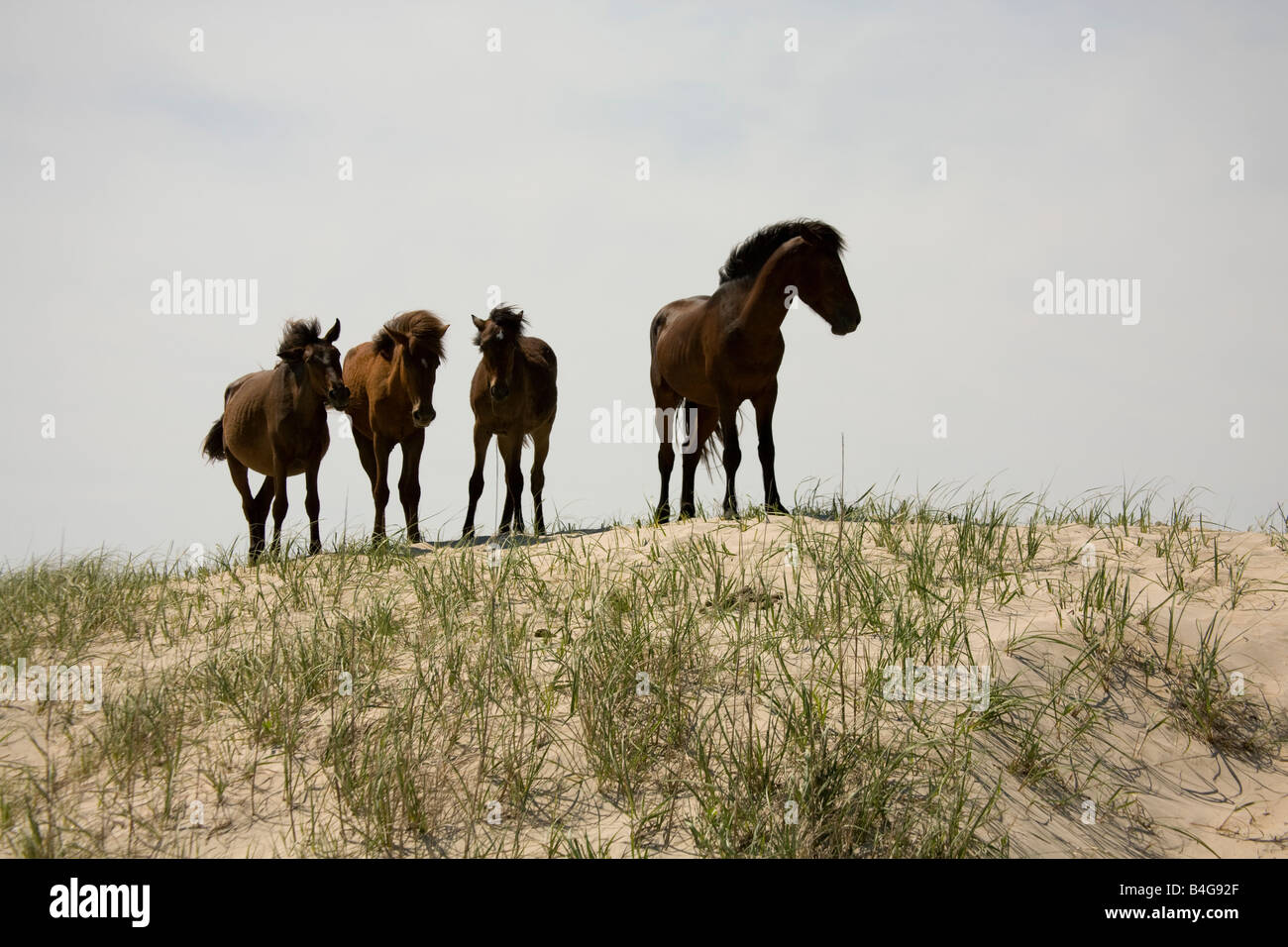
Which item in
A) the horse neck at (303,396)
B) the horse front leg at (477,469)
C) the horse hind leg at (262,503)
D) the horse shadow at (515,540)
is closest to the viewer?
the horse shadow at (515,540)

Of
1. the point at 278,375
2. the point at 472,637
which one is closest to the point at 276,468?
the point at 278,375

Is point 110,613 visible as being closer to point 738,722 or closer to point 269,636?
point 269,636

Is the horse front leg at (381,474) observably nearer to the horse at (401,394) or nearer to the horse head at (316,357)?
the horse at (401,394)

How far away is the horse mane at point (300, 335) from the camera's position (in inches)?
412

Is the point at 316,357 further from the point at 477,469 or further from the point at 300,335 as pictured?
the point at 477,469

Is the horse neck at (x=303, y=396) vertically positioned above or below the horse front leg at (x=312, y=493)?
above

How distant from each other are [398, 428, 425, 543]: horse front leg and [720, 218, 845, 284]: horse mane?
12.6ft

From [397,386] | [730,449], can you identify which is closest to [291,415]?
[397,386]

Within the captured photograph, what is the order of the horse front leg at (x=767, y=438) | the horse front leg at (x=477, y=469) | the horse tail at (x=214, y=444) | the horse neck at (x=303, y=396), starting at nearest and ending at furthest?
the horse front leg at (x=767, y=438)
the horse neck at (x=303, y=396)
the horse front leg at (x=477, y=469)
the horse tail at (x=214, y=444)

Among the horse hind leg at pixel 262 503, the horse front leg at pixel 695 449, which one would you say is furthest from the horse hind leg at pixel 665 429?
the horse hind leg at pixel 262 503

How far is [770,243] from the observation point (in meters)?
9.77

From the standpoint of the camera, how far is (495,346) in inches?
423

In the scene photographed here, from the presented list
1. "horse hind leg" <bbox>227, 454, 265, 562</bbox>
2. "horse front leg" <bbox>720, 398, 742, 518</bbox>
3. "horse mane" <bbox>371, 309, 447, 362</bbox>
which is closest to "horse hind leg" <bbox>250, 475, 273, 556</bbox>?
"horse hind leg" <bbox>227, 454, 265, 562</bbox>
